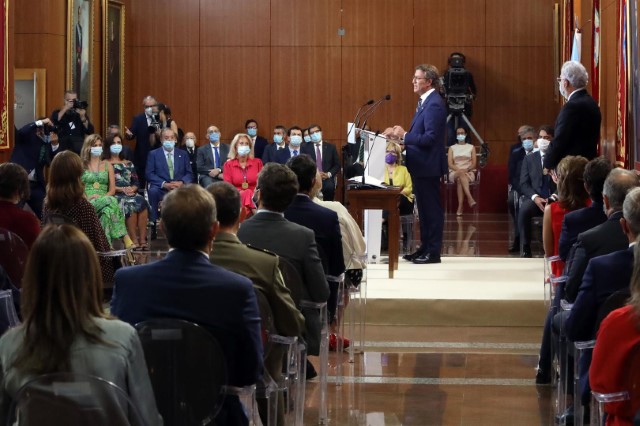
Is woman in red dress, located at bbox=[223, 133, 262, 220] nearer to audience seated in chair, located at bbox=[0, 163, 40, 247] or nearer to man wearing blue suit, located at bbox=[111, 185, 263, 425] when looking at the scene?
audience seated in chair, located at bbox=[0, 163, 40, 247]

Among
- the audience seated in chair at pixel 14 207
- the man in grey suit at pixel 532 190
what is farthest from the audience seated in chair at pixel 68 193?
the man in grey suit at pixel 532 190

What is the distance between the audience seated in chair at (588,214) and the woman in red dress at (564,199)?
0.62 feet

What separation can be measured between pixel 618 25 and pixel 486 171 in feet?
26.0

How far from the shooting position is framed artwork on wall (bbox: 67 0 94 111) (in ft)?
48.5

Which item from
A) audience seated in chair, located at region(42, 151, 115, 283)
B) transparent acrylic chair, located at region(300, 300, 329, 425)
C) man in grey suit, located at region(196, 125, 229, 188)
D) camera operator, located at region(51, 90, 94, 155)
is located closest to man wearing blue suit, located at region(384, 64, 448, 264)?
audience seated in chair, located at region(42, 151, 115, 283)

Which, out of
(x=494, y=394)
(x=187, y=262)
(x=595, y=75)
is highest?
(x=595, y=75)

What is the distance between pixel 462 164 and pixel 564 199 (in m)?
10.3

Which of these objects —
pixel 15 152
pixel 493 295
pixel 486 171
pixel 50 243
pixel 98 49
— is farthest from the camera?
pixel 486 171

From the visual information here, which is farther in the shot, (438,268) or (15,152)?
(15,152)

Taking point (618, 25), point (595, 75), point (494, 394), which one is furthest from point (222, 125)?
point (494, 394)

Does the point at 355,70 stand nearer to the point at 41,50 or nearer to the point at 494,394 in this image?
the point at 41,50

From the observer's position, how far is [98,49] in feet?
52.2

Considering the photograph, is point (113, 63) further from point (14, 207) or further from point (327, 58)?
→ point (14, 207)

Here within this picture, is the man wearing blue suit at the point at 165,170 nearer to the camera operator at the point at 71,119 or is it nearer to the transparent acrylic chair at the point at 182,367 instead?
the camera operator at the point at 71,119
